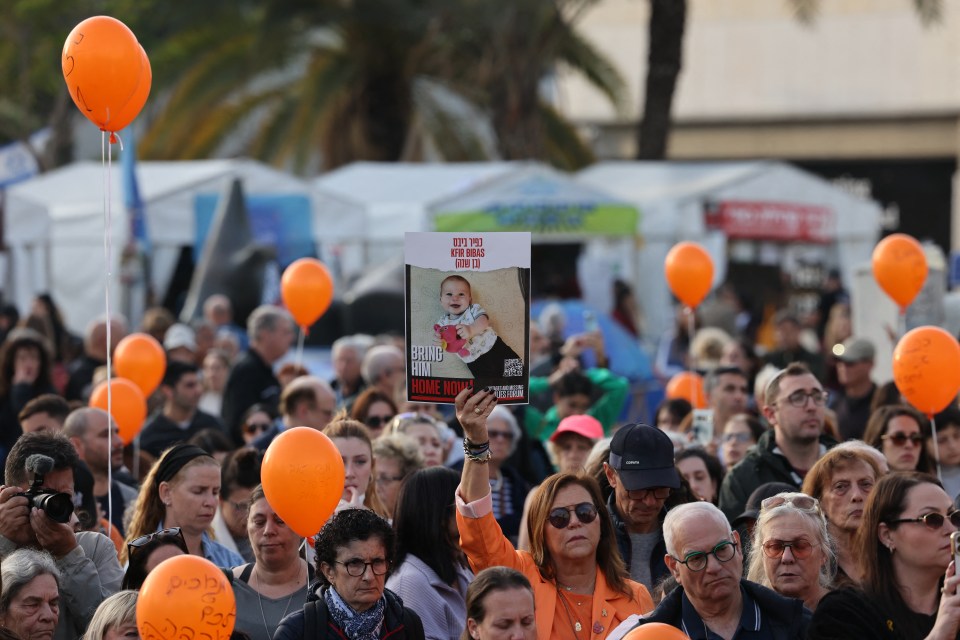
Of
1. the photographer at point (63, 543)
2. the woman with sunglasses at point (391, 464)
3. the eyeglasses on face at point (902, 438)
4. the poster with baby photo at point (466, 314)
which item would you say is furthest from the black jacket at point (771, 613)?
the eyeglasses on face at point (902, 438)

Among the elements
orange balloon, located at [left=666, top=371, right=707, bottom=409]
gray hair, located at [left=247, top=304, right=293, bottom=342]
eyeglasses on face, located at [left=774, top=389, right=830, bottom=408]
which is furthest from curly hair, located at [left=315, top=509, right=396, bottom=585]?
orange balloon, located at [left=666, top=371, right=707, bottom=409]

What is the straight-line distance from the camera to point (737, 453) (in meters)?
7.80

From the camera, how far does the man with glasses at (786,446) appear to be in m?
6.81

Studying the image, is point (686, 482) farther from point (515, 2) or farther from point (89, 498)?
point (515, 2)

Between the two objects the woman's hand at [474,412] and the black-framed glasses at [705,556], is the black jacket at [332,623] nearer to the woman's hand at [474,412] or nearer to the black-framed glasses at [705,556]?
the woman's hand at [474,412]

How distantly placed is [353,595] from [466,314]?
92cm

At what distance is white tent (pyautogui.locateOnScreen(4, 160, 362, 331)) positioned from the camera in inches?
686

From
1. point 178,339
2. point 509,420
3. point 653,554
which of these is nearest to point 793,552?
point 653,554

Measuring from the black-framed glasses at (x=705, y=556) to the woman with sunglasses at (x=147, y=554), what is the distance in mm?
1652

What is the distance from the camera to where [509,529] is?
7402mm

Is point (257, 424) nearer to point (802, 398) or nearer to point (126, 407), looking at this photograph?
point (126, 407)

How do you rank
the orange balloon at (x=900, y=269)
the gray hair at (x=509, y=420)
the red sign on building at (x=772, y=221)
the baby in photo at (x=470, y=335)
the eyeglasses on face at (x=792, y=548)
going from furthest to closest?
1. the red sign on building at (x=772, y=221)
2. the orange balloon at (x=900, y=269)
3. the gray hair at (x=509, y=420)
4. the eyeglasses on face at (x=792, y=548)
5. the baby in photo at (x=470, y=335)

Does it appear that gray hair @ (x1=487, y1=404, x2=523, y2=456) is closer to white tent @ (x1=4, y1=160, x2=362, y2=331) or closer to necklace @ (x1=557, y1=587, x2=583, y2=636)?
necklace @ (x1=557, y1=587, x2=583, y2=636)

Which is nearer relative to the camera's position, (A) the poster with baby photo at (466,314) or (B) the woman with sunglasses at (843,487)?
(A) the poster with baby photo at (466,314)
